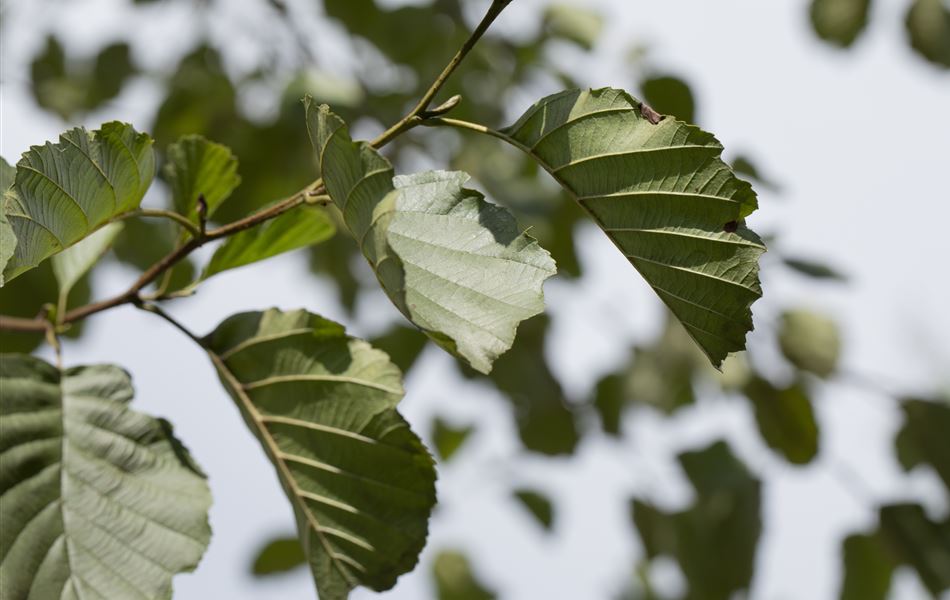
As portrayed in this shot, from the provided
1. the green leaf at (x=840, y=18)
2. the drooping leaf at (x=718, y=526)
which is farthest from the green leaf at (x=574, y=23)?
the drooping leaf at (x=718, y=526)

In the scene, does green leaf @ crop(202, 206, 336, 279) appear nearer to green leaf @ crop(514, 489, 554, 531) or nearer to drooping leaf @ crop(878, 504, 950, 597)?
drooping leaf @ crop(878, 504, 950, 597)

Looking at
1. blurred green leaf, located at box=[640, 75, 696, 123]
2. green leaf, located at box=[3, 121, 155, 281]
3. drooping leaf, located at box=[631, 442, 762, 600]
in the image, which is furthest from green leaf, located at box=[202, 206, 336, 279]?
drooping leaf, located at box=[631, 442, 762, 600]

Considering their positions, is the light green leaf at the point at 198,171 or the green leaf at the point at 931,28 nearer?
the light green leaf at the point at 198,171

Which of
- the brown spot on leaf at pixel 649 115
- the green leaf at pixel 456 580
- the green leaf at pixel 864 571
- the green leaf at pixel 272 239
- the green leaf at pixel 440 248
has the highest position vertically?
the brown spot on leaf at pixel 649 115

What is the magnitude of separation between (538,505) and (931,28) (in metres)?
1.16

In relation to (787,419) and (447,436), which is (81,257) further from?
(447,436)

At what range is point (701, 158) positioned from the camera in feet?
1.68

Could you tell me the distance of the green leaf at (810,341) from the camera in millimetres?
1400

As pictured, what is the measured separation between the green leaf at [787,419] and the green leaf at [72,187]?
3.53ft

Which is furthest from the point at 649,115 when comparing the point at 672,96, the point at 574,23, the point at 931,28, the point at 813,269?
the point at 574,23

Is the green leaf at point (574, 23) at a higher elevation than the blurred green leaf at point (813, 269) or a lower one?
higher

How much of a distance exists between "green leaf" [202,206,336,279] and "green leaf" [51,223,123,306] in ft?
0.53

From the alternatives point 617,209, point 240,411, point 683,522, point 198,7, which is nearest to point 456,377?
point 683,522

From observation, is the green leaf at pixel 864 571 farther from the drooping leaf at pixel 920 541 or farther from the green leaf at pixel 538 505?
the green leaf at pixel 538 505
